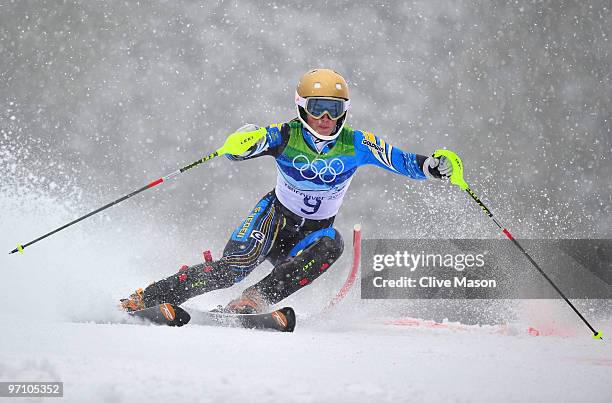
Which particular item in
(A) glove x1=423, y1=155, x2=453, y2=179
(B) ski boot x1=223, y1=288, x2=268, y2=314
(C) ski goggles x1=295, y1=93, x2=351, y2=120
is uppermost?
(C) ski goggles x1=295, y1=93, x2=351, y2=120

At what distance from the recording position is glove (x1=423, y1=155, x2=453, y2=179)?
3637 millimetres

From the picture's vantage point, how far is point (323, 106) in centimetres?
371

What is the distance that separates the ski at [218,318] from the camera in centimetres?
347

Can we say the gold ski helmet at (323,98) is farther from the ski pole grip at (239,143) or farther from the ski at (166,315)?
the ski at (166,315)

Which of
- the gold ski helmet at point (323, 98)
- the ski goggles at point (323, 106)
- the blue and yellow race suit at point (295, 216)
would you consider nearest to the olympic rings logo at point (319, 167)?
the blue and yellow race suit at point (295, 216)

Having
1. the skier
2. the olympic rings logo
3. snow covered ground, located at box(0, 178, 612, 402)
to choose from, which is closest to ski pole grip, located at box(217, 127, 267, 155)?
the skier

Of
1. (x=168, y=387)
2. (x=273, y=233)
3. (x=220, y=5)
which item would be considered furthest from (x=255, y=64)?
(x=168, y=387)

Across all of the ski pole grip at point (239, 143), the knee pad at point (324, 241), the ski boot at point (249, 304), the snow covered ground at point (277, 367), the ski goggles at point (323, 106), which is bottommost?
the snow covered ground at point (277, 367)

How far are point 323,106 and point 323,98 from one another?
0.04m

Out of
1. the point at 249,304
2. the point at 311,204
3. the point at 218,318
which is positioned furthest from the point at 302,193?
the point at 218,318

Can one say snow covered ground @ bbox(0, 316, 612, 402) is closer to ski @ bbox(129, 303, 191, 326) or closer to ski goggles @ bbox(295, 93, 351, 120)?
ski @ bbox(129, 303, 191, 326)

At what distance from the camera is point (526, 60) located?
896 centimetres

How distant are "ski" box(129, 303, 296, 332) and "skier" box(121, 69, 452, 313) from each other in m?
0.14

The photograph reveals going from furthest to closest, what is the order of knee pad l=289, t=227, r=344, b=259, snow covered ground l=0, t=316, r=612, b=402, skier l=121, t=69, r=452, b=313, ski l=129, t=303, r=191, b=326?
knee pad l=289, t=227, r=344, b=259 → skier l=121, t=69, r=452, b=313 → ski l=129, t=303, r=191, b=326 → snow covered ground l=0, t=316, r=612, b=402
